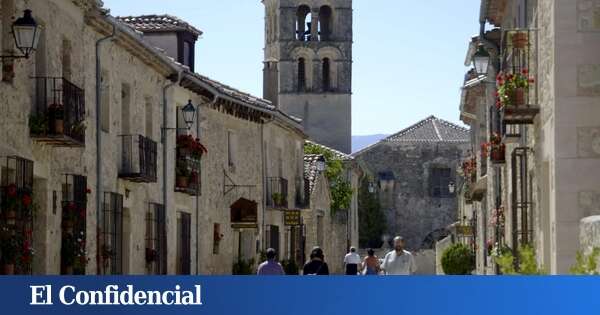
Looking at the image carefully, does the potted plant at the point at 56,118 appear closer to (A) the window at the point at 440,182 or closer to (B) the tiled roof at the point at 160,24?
(B) the tiled roof at the point at 160,24

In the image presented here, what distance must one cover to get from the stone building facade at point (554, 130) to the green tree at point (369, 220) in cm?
5671

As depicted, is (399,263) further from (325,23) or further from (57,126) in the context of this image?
(325,23)

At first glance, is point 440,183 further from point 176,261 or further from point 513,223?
point 513,223

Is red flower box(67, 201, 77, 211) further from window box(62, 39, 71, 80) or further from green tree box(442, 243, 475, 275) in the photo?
green tree box(442, 243, 475, 275)

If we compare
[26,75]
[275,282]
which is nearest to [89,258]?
[26,75]

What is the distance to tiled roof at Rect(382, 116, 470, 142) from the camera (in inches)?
3479

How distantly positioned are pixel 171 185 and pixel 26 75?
10.9 m

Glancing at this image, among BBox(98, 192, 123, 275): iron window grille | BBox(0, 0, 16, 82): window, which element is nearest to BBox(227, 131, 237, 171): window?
BBox(98, 192, 123, 275): iron window grille

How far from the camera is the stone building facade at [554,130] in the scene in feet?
66.0

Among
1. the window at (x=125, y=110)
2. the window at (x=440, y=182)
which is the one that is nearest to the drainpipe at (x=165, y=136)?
the window at (x=125, y=110)

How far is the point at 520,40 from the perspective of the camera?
23125mm

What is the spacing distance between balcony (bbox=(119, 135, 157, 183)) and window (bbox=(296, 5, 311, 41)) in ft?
190

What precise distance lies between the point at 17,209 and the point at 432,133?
69040mm

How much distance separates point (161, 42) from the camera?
3684 centimetres
